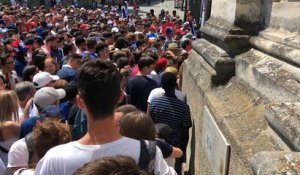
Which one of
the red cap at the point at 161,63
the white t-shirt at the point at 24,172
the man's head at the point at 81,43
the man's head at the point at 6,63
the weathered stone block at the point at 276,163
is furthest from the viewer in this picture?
the man's head at the point at 81,43

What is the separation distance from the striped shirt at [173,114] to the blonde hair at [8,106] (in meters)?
1.65

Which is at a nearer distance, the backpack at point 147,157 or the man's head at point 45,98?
the backpack at point 147,157

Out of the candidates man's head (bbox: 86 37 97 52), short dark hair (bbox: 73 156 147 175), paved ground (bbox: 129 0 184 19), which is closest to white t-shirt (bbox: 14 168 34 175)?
short dark hair (bbox: 73 156 147 175)

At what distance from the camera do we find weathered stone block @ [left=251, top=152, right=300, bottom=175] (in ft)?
5.91

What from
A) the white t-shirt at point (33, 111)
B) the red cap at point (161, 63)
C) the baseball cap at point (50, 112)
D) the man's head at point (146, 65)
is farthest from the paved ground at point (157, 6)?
the baseball cap at point (50, 112)

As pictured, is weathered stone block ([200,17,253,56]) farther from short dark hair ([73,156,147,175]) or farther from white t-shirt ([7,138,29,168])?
short dark hair ([73,156,147,175])

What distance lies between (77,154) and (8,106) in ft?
7.52

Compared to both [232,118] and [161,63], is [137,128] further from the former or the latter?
[161,63]

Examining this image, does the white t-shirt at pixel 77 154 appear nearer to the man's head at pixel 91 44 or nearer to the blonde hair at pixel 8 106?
the blonde hair at pixel 8 106

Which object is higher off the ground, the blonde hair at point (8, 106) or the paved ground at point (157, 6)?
the blonde hair at point (8, 106)

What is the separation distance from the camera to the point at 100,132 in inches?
89.7

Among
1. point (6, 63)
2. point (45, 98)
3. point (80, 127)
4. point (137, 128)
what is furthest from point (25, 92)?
point (137, 128)

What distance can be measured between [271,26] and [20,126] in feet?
8.70

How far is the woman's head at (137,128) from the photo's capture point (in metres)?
3.14
